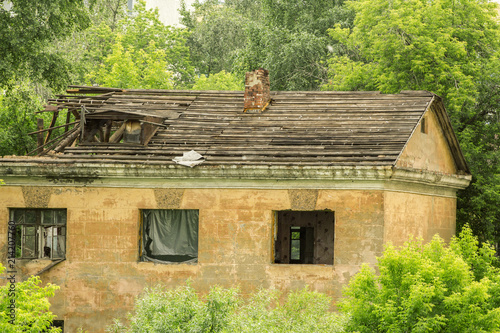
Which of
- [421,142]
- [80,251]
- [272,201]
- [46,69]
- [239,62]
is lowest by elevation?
[80,251]

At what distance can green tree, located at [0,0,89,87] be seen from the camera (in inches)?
722

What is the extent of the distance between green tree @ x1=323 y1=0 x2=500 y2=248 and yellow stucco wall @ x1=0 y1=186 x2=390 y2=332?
745 cm

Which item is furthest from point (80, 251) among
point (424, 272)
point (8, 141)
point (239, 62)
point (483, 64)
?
point (239, 62)

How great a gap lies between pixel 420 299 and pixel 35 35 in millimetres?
12598

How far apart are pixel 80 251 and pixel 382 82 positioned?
13991mm

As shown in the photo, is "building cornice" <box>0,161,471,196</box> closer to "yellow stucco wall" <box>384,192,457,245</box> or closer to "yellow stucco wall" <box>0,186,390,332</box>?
"yellow stucco wall" <box>0,186,390,332</box>

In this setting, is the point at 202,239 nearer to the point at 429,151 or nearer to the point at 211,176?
the point at 211,176

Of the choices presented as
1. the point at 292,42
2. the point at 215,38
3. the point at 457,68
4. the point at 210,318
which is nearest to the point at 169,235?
the point at 210,318

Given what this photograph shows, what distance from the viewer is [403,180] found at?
16.6 metres

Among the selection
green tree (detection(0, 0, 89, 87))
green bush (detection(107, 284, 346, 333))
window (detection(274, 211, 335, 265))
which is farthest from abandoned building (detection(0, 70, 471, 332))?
green bush (detection(107, 284, 346, 333))

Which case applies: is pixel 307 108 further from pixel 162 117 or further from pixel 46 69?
pixel 46 69

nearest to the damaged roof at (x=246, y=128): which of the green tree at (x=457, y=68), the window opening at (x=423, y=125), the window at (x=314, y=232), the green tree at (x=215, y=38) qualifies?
the window opening at (x=423, y=125)

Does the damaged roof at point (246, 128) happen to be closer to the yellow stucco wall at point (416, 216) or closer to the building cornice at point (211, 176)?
the building cornice at point (211, 176)

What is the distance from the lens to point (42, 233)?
17500mm
